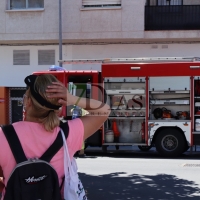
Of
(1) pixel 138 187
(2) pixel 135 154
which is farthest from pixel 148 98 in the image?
(1) pixel 138 187

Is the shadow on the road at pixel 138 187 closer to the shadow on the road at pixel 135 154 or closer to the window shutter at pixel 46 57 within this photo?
the shadow on the road at pixel 135 154

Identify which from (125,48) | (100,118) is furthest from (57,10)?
(100,118)

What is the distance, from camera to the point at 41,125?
2557mm

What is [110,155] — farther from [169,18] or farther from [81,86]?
[169,18]

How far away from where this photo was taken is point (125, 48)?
64.6ft

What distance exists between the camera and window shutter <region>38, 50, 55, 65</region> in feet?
66.5

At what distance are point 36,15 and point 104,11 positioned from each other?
10.5 ft

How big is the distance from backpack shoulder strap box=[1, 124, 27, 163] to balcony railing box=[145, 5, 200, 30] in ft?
57.2

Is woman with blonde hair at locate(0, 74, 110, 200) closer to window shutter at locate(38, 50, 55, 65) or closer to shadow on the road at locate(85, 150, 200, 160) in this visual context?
shadow on the road at locate(85, 150, 200, 160)

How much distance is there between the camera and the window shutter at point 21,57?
67.2 feet

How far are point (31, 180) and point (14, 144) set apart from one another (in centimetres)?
23

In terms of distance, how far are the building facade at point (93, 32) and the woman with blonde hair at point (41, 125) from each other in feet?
55.5

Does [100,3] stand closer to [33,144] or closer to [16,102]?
[16,102]

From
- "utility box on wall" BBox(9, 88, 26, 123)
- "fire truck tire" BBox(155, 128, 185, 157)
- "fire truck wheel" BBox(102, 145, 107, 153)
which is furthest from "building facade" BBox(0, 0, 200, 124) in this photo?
"fire truck tire" BBox(155, 128, 185, 157)
